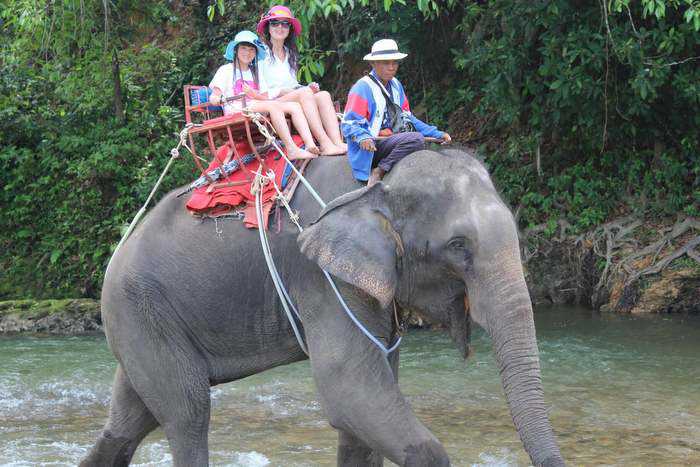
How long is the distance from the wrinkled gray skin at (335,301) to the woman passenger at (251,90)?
250 millimetres

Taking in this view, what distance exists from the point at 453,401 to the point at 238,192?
339cm

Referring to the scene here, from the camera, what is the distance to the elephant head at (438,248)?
348cm

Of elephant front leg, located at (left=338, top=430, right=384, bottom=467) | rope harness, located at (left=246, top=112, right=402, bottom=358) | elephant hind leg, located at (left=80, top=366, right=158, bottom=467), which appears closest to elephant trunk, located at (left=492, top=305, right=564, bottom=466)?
rope harness, located at (left=246, top=112, right=402, bottom=358)

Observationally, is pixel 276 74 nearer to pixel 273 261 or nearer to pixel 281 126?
pixel 281 126

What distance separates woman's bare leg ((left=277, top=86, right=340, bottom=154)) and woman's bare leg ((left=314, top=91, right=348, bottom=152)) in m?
0.03

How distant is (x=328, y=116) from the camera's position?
476 centimetres

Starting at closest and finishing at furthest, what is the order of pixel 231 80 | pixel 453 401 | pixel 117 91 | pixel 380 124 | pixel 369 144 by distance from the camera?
1. pixel 369 144
2. pixel 380 124
3. pixel 231 80
4. pixel 453 401
5. pixel 117 91

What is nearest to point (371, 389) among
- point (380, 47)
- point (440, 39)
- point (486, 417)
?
point (380, 47)

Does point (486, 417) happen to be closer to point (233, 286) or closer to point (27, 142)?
point (233, 286)

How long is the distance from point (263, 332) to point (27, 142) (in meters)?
9.47

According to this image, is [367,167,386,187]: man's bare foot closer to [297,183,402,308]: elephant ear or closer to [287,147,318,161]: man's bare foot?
[297,183,402,308]: elephant ear

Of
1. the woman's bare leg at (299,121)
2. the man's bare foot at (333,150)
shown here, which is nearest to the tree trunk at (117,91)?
the woman's bare leg at (299,121)

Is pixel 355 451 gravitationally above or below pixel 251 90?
below

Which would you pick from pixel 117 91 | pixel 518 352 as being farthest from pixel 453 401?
pixel 117 91
